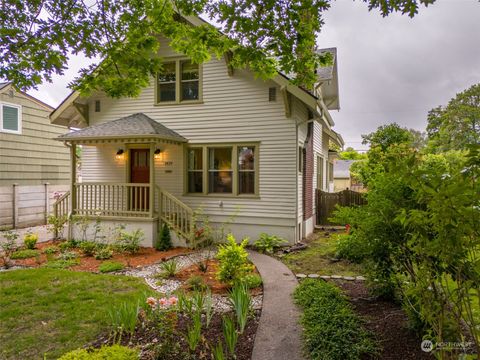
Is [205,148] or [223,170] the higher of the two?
[205,148]

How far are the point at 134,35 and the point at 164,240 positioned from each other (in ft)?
18.3

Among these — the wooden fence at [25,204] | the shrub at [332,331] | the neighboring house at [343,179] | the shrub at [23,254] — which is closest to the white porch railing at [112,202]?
the shrub at [23,254]

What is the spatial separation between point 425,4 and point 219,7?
264cm

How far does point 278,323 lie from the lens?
12.8 feet

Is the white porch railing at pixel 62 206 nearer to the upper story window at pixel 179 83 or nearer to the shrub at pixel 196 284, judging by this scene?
the upper story window at pixel 179 83

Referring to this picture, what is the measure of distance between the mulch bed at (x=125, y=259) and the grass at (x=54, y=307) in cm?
77

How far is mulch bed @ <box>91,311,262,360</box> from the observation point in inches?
126

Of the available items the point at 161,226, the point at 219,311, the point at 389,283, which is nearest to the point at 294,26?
the point at 389,283

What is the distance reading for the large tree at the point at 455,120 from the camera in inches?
877

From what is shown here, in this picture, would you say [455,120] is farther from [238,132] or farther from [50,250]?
[50,250]

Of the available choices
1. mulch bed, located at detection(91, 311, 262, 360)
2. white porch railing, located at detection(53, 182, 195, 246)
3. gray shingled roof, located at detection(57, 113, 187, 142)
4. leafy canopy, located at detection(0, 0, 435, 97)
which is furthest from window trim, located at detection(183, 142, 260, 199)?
mulch bed, located at detection(91, 311, 262, 360)

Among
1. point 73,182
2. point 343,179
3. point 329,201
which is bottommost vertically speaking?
point 329,201

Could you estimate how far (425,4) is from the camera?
3.79 m

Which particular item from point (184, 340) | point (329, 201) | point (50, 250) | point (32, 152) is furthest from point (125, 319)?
point (32, 152)
